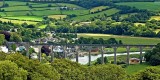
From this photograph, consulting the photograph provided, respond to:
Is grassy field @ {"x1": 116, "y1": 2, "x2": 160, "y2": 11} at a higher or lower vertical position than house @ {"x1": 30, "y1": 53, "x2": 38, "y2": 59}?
lower

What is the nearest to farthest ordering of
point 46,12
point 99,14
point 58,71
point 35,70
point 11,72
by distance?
1. point 11,72
2. point 35,70
3. point 58,71
4. point 99,14
5. point 46,12

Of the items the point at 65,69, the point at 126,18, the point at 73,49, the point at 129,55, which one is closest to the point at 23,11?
the point at 126,18

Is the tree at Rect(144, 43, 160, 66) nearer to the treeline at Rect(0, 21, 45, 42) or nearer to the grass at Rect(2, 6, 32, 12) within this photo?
the treeline at Rect(0, 21, 45, 42)

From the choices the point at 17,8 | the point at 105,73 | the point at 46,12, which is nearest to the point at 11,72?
the point at 105,73

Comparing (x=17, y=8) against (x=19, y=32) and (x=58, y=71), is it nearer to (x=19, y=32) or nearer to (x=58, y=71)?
(x=19, y=32)

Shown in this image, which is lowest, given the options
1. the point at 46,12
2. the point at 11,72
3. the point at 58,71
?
the point at 46,12

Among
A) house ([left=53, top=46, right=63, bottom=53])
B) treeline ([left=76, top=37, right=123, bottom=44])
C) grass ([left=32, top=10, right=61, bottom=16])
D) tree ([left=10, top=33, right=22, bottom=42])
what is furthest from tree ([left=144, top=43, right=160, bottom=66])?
grass ([left=32, top=10, right=61, bottom=16])

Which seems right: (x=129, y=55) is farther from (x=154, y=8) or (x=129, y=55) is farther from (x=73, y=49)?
(x=154, y=8)

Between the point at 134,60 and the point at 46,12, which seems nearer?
the point at 134,60
